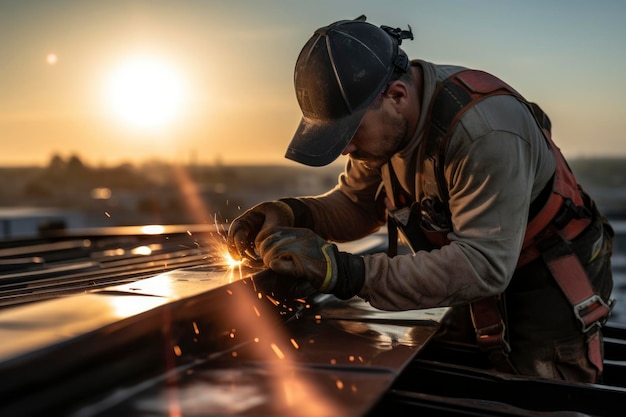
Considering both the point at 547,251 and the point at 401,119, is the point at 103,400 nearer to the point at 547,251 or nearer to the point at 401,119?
the point at 401,119

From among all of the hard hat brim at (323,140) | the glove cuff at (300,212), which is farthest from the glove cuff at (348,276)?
the glove cuff at (300,212)

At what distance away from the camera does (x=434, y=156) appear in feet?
8.13

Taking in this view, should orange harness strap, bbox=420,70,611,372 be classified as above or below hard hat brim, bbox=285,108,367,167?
below

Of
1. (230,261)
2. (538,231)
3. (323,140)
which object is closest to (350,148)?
(323,140)

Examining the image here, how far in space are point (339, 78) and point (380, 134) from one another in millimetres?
295

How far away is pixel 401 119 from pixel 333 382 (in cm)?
120

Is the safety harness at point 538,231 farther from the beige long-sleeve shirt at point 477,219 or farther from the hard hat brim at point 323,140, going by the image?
the hard hat brim at point 323,140

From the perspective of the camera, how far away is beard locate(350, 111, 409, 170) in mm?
2539

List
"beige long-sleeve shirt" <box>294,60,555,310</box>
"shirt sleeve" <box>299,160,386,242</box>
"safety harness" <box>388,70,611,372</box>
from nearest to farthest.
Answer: "beige long-sleeve shirt" <box>294,60,555,310</box>, "safety harness" <box>388,70,611,372</box>, "shirt sleeve" <box>299,160,386,242</box>

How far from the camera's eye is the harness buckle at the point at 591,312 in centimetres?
266

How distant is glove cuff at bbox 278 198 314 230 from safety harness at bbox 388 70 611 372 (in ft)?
1.69

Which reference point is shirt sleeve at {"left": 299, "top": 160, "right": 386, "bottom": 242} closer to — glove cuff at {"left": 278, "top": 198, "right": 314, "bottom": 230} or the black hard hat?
glove cuff at {"left": 278, "top": 198, "right": 314, "bottom": 230}

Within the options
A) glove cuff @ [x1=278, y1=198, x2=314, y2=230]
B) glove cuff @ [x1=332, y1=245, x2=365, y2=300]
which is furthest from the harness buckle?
glove cuff @ [x1=278, y1=198, x2=314, y2=230]

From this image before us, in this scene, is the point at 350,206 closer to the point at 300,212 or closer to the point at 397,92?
the point at 300,212
